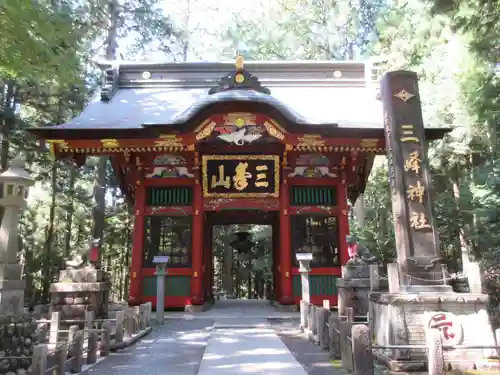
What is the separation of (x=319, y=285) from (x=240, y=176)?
13.2ft

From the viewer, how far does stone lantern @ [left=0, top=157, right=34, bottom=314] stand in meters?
6.94

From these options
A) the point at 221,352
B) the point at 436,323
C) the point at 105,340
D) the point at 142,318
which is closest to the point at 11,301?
the point at 105,340

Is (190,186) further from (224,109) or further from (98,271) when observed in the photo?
(98,271)

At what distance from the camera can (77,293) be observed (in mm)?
9492

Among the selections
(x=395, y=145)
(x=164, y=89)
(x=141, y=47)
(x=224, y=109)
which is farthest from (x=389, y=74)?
(x=141, y=47)

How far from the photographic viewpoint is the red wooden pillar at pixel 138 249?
1241 cm

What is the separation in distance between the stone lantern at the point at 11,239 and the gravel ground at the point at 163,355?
185 centimetres

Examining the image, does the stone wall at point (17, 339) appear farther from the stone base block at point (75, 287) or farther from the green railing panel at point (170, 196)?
the green railing panel at point (170, 196)

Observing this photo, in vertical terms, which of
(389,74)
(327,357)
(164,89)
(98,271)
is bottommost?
(327,357)

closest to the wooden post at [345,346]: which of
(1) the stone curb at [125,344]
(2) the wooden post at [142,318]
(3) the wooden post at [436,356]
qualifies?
(3) the wooden post at [436,356]

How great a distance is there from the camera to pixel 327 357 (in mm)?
6520

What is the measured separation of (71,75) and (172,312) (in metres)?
7.09

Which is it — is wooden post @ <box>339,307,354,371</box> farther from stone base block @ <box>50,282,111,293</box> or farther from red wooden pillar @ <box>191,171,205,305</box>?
red wooden pillar @ <box>191,171,205,305</box>

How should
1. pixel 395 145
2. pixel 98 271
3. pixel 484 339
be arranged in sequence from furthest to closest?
pixel 98 271 < pixel 395 145 < pixel 484 339
